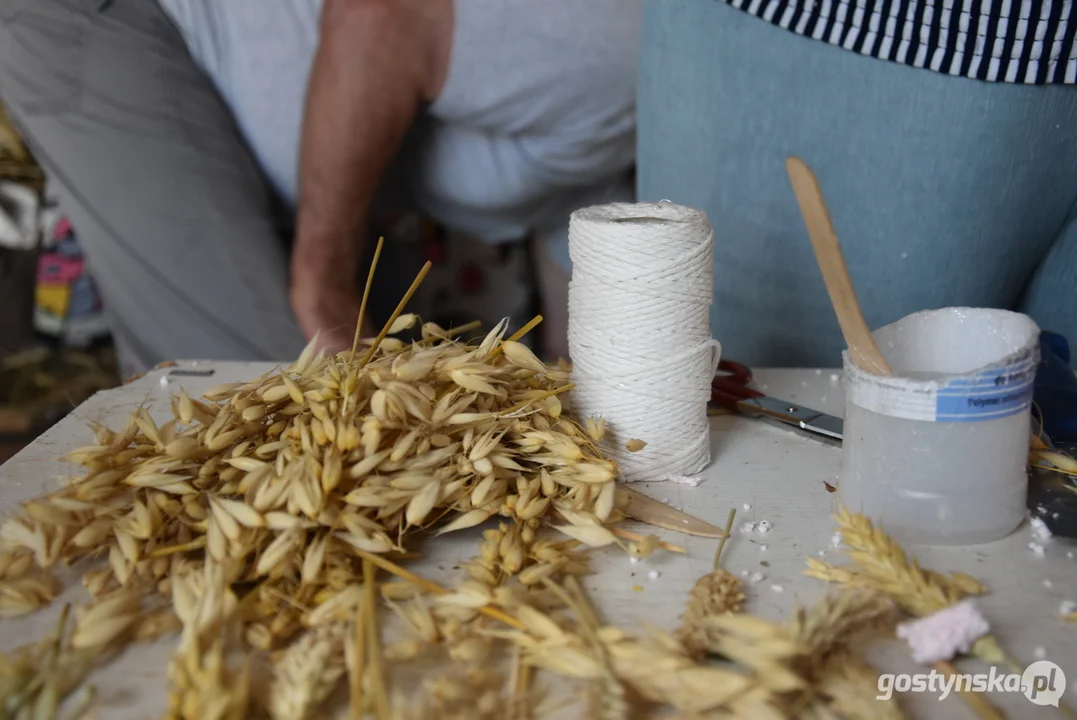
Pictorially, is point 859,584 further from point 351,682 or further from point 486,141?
point 486,141

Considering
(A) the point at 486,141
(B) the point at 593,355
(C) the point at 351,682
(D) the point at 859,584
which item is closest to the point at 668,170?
(A) the point at 486,141

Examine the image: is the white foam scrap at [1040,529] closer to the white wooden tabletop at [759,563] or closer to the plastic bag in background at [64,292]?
the white wooden tabletop at [759,563]

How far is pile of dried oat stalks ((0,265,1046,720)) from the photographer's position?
1.12ft

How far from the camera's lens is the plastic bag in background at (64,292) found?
3.14 ft

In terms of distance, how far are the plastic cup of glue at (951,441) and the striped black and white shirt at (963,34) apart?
1.07 feet

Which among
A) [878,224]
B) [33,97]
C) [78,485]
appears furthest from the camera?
[33,97]

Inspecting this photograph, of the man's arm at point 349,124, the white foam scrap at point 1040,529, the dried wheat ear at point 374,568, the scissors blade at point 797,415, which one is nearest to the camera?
the dried wheat ear at point 374,568

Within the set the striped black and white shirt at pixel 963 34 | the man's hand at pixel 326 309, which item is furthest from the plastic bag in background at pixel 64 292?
the striped black and white shirt at pixel 963 34

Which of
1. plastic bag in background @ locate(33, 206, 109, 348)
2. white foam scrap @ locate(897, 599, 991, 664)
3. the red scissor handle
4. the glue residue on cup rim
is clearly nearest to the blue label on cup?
the glue residue on cup rim

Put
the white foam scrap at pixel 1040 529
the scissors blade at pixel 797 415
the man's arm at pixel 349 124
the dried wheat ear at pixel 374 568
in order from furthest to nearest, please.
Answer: the man's arm at pixel 349 124 < the scissors blade at pixel 797 415 < the white foam scrap at pixel 1040 529 < the dried wheat ear at pixel 374 568

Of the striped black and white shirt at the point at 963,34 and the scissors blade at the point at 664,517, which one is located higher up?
the striped black and white shirt at the point at 963,34

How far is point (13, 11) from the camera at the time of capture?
88cm

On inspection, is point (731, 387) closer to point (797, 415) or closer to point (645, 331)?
point (797, 415)

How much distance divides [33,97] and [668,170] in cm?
73
